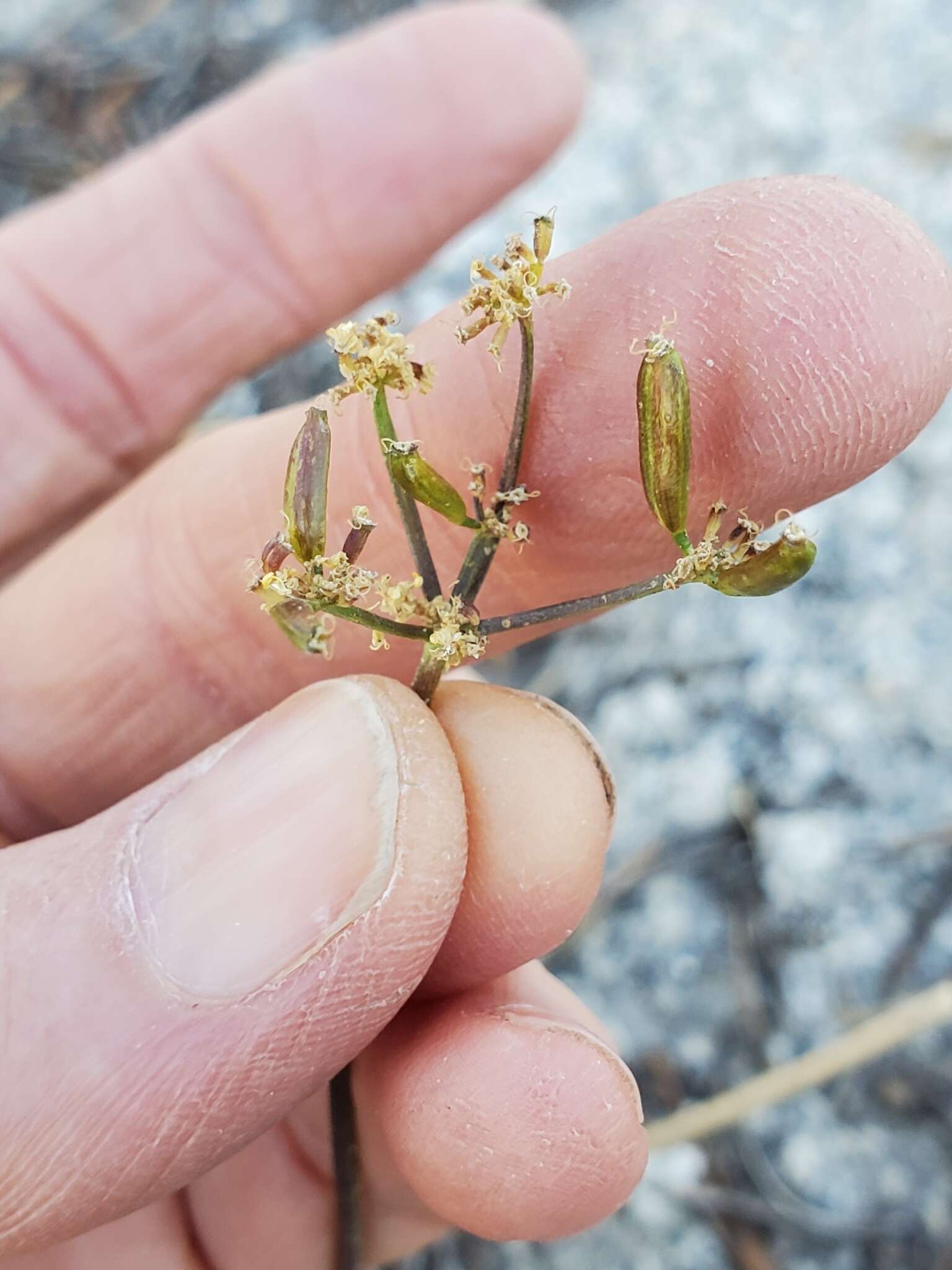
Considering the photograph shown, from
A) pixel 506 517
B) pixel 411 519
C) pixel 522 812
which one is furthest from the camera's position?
pixel 522 812

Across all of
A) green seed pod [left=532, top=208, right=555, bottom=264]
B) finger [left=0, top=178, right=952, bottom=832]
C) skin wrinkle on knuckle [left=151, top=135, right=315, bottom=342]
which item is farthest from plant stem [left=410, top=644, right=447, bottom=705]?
skin wrinkle on knuckle [left=151, top=135, right=315, bottom=342]

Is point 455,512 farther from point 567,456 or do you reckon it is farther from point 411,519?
point 567,456

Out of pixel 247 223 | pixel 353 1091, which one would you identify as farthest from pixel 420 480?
pixel 247 223

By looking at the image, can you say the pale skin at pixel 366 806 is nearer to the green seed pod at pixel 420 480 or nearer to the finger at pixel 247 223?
the green seed pod at pixel 420 480

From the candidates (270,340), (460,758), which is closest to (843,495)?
(270,340)

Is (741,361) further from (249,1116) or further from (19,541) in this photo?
(19,541)

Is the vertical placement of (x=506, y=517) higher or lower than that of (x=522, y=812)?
higher
